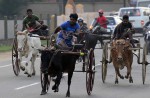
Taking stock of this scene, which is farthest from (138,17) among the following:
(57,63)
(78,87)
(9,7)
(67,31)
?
(57,63)

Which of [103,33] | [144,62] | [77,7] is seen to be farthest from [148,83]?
[77,7]

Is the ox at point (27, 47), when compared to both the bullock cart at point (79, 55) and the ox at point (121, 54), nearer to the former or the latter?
the ox at point (121, 54)

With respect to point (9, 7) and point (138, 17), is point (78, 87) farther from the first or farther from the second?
point (9, 7)

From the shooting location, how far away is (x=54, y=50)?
1394cm

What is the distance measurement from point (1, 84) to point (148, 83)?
13.5 feet

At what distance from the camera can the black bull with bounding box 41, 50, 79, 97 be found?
13.8 metres

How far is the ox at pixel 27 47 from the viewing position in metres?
18.8

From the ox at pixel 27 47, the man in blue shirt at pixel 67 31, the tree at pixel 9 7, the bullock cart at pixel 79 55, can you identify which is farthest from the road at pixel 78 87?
the tree at pixel 9 7

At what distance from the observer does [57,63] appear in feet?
45.4

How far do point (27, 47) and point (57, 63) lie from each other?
213 inches

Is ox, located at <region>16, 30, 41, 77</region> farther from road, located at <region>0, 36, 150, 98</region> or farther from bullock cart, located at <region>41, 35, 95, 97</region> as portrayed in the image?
bullock cart, located at <region>41, 35, 95, 97</region>

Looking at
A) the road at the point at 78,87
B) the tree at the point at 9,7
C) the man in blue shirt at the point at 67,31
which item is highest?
the tree at the point at 9,7

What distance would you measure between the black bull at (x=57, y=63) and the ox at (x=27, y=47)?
15.6ft

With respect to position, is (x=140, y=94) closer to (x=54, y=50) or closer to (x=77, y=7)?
(x=54, y=50)
